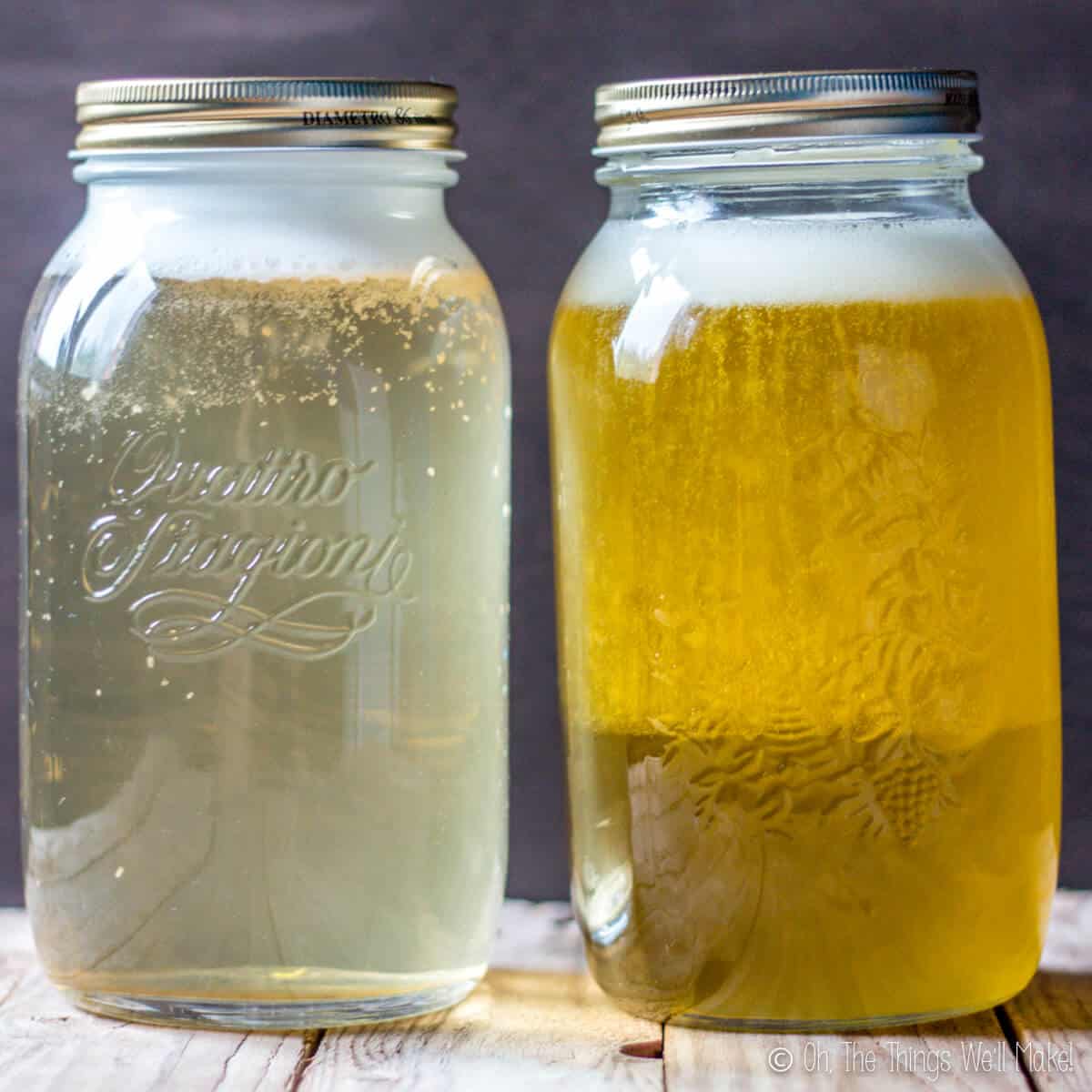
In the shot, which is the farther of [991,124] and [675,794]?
[991,124]

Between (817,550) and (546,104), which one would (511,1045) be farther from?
(546,104)

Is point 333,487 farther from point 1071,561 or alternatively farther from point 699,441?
point 1071,561

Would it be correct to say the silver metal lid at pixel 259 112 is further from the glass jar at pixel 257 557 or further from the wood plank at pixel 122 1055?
the wood plank at pixel 122 1055

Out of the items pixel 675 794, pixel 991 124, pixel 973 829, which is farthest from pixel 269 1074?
pixel 991 124

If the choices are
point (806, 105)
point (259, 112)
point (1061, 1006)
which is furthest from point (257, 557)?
point (1061, 1006)

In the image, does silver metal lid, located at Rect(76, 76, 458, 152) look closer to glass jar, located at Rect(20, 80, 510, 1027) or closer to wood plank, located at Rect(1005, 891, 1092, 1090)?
glass jar, located at Rect(20, 80, 510, 1027)

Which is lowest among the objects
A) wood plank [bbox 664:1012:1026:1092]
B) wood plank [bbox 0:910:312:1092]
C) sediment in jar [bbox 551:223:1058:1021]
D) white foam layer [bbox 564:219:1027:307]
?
wood plank [bbox 664:1012:1026:1092]

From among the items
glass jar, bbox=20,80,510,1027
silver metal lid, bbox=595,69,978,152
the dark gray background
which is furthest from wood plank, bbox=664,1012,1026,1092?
silver metal lid, bbox=595,69,978,152
